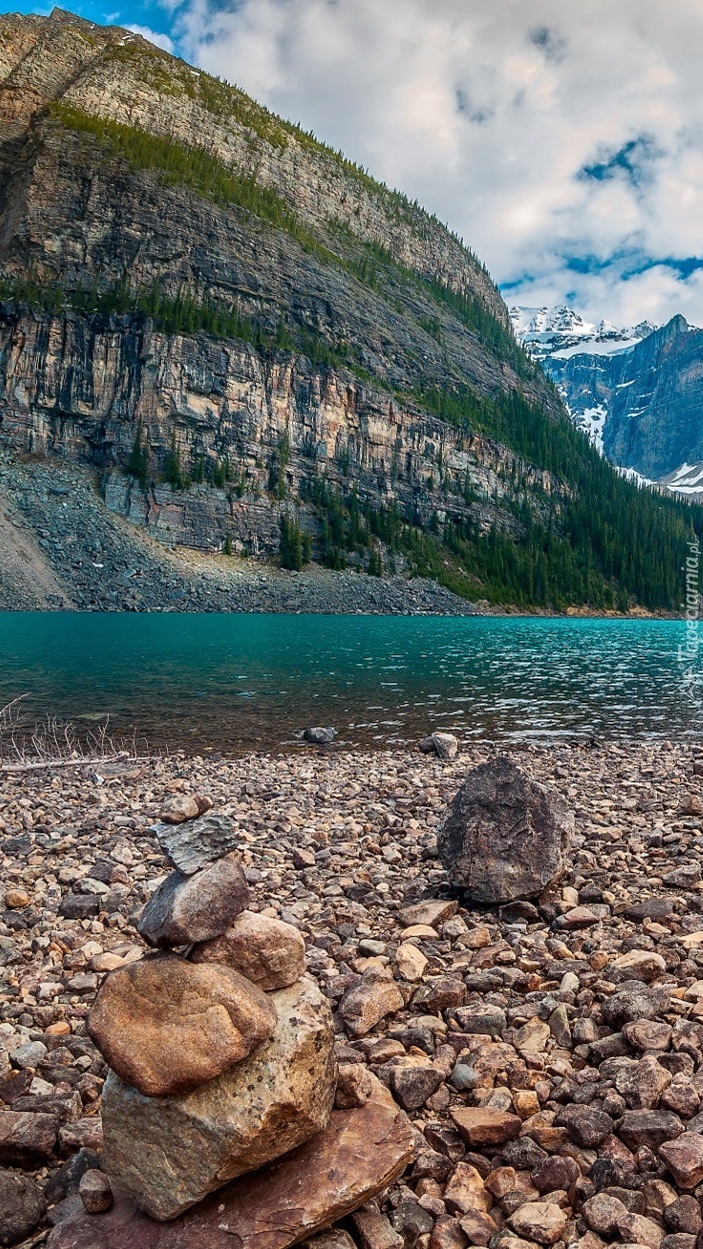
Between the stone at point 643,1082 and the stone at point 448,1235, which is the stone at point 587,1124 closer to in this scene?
the stone at point 643,1082

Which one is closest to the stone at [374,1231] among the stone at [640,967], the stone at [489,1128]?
the stone at [489,1128]

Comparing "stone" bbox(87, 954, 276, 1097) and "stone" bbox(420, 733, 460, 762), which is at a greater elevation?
"stone" bbox(87, 954, 276, 1097)

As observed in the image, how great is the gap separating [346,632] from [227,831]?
248 ft

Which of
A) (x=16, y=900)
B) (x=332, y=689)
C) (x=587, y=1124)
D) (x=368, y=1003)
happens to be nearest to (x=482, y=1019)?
(x=368, y=1003)

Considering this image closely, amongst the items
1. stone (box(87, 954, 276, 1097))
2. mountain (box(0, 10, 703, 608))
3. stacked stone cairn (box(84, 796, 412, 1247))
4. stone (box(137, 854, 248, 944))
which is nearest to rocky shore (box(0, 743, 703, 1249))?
stacked stone cairn (box(84, 796, 412, 1247))

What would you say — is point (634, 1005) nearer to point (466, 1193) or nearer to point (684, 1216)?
point (684, 1216)

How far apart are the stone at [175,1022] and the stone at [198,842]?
1.95ft

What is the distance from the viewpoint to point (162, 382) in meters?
143

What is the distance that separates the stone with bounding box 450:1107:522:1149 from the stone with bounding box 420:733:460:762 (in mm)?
15639

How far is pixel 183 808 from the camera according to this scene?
15.9ft

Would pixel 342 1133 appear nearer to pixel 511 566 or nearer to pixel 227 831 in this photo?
pixel 227 831

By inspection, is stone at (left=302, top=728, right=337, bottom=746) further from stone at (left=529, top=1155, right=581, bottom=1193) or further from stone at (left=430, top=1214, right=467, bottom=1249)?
stone at (left=430, top=1214, right=467, bottom=1249)

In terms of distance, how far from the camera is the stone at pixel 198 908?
3.91m

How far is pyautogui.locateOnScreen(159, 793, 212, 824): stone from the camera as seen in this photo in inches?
184
